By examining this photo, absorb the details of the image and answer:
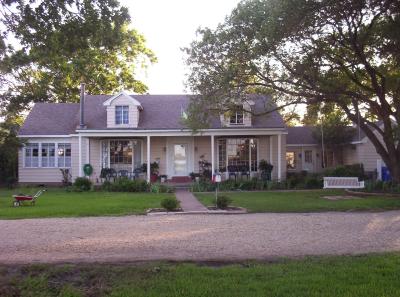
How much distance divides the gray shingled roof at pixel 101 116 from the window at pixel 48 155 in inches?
31.0

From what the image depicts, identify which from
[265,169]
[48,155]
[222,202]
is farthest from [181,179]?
[222,202]

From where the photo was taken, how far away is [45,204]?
18.4 m

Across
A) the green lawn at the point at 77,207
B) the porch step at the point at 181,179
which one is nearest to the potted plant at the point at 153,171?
the porch step at the point at 181,179

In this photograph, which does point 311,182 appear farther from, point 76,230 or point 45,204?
point 76,230

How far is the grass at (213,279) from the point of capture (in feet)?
19.8

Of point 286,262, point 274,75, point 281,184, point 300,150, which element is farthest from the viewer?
point 300,150

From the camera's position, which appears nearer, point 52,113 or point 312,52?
point 312,52

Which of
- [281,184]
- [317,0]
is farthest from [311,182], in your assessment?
[317,0]

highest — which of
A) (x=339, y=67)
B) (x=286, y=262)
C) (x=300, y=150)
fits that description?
(x=339, y=67)

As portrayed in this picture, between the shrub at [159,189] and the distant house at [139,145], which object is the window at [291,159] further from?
the shrub at [159,189]

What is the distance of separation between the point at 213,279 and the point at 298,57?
15.0 meters

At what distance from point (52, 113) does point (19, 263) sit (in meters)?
24.5

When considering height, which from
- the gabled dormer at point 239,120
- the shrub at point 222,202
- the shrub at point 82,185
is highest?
the gabled dormer at point 239,120

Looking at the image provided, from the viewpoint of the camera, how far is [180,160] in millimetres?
29281
